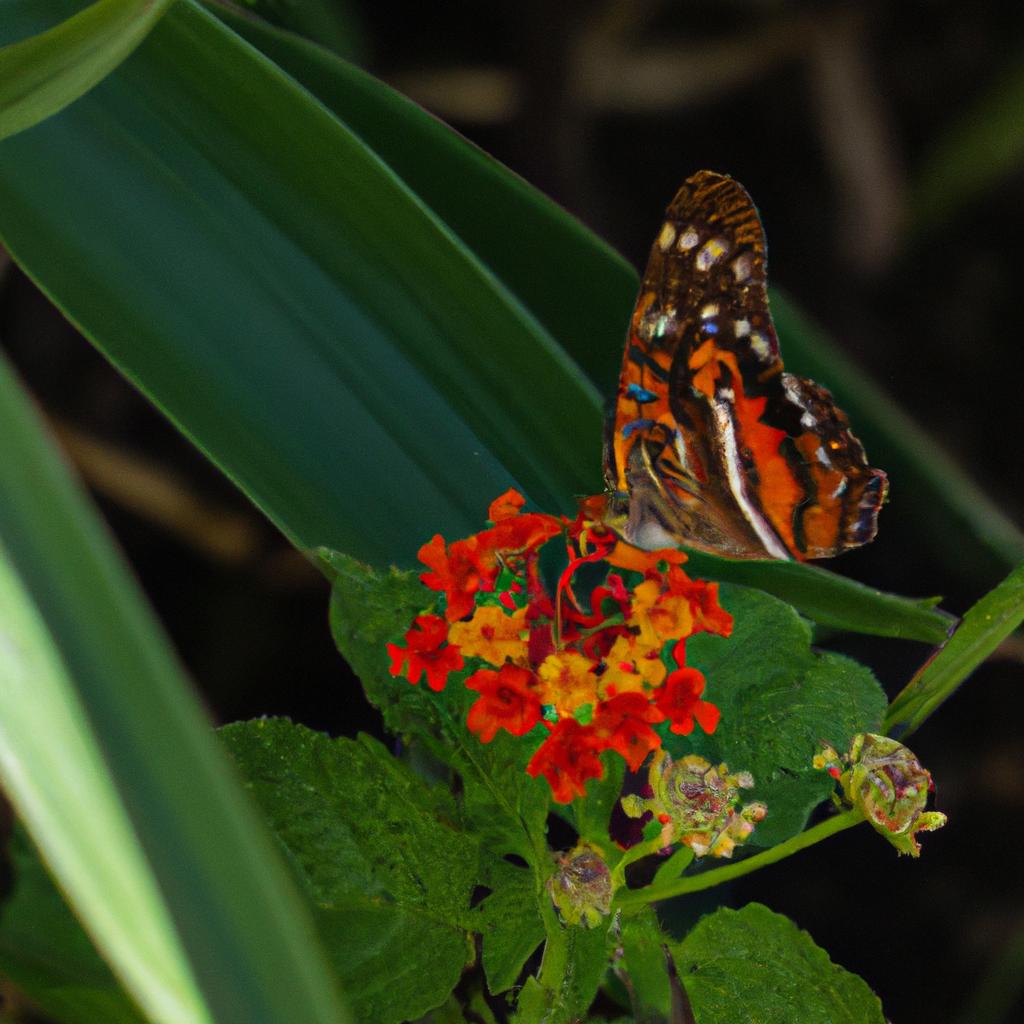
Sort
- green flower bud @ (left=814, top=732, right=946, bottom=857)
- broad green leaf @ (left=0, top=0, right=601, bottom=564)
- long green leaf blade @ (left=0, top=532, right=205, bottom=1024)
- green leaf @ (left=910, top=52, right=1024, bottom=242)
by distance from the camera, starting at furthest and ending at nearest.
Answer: green leaf @ (left=910, top=52, right=1024, bottom=242)
broad green leaf @ (left=0, top=0, right=601, bottom=564)
green flower bud @ (left=814, top=732, right=946, bottom=857)
long green leaf blade @ (left=0, top=532, right=205, bottom=1024)

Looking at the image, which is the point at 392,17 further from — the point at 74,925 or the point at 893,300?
the point at 74,925

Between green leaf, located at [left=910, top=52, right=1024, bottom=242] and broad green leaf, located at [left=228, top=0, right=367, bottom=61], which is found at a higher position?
broad green leaf, located at [left=228, top=0, right=367, bottom=61]

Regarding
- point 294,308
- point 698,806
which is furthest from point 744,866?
point 294,308

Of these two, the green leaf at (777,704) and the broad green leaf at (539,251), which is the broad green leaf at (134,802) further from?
the broad green leaf at (539,251)

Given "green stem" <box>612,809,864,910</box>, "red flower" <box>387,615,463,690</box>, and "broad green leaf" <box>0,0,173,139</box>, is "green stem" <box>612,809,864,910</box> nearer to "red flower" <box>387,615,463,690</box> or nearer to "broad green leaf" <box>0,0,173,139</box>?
"red flower" <box>387,615,463,690</box>

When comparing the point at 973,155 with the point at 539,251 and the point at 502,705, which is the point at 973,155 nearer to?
the point at 539,251

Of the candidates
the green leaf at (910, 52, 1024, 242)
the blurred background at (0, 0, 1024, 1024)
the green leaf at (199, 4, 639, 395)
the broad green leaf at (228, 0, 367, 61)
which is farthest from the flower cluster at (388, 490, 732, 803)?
the green leaf at (910, 52, 1024, 242)

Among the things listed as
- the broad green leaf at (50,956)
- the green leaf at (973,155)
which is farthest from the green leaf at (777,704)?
the green leaf at (973,155)
